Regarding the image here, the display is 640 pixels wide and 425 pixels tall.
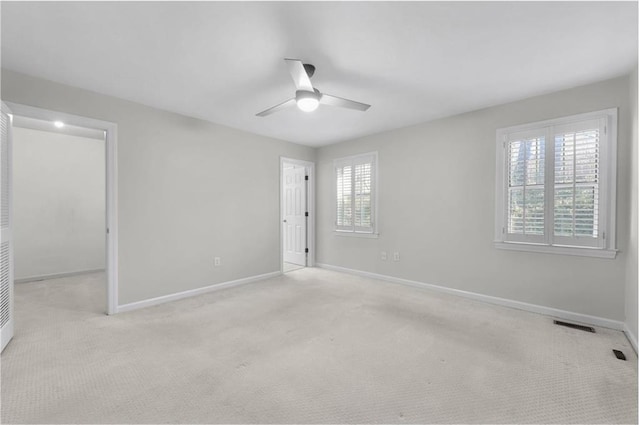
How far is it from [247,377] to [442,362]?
1448 mm

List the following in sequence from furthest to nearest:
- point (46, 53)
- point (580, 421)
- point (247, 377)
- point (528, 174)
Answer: point (528, 174)
point (46, 53)
point (247, 377)
point (580, 421)

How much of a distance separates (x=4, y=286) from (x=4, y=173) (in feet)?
3.17

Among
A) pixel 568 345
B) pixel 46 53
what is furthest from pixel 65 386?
pixel 568 345

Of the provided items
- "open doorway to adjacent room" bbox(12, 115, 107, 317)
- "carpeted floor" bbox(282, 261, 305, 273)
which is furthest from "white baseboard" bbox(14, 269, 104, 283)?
"carpeted floor" bbox(282, 261, 305, 273)

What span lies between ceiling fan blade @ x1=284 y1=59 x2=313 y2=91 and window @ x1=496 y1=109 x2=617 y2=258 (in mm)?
2572

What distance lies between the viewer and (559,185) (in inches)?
116

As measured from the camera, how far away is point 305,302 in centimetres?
349

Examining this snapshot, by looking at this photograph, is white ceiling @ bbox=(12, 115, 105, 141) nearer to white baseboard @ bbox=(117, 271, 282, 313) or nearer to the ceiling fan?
white baseboard @ bbox=(117, 271, 282, 313)

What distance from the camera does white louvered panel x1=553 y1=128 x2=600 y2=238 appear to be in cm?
279

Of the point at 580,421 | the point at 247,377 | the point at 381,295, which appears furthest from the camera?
the point at 381,295

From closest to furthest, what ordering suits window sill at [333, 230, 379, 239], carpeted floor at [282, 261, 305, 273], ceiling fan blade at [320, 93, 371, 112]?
1. ceiling fan blade at [320, 93, 371, 112]
2. window sill at [333, 230, 379, 239]
3. carpeted floor at [282, 261, 305, 273]

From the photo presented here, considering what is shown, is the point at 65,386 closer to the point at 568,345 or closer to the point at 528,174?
the point at 568,345

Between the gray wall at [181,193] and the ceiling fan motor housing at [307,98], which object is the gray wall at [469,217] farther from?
the ceiling fan motor housing at [307,98]

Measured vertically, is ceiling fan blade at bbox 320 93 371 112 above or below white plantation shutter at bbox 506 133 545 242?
above
